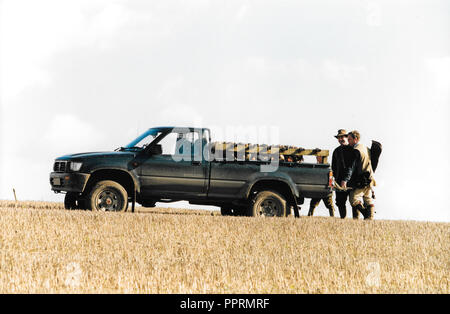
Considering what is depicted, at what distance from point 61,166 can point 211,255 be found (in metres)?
6.40

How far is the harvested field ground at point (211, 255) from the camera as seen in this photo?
27.6ft

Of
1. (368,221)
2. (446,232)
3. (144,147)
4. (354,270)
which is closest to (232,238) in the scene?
→ (354,270)

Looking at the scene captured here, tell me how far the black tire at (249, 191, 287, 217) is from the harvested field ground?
97cm

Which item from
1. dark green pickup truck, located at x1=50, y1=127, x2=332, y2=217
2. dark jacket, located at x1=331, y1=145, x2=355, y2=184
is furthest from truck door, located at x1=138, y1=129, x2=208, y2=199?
dark jacket, located at x1=331, y1=145, x2=355, y2=184

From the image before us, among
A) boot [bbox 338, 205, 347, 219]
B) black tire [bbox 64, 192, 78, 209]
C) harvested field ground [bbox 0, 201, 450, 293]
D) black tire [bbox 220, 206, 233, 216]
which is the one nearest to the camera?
harvested field ground [bbox 0, 201, 450, 293]

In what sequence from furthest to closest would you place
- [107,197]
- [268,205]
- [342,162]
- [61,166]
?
[342,162], [268,205], [61,166], [107,197]

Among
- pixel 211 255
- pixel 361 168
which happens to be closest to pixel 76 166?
pixel 211 255

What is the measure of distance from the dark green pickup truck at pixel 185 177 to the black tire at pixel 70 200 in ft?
1.53

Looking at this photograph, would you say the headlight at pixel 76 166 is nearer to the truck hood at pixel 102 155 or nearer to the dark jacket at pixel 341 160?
the truck hood at pixel 102 155

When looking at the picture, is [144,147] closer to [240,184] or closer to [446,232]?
[240,184]

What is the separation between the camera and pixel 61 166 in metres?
15.8

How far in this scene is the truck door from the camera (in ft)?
51.3

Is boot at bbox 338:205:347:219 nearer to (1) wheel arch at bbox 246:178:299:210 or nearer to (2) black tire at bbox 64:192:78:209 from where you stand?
(1) wheel arch at bbox 246:178:299:210

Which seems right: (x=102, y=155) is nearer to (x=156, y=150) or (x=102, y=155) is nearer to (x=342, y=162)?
(x=156, y=150)
